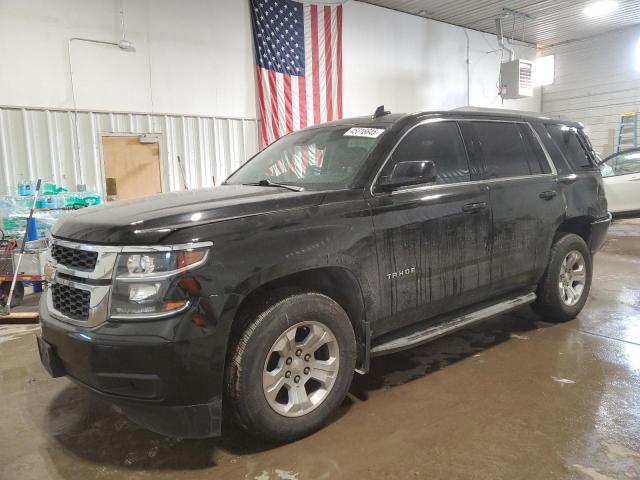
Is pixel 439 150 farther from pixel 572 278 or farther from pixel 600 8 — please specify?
pixel 600 8

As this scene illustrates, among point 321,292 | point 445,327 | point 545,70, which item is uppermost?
point 545,70

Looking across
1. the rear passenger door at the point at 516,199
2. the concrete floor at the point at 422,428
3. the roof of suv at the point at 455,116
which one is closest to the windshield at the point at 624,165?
the roof of suv at the point at 455,116

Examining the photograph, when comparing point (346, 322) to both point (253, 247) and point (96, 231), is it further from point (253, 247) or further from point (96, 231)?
point (96, 231)

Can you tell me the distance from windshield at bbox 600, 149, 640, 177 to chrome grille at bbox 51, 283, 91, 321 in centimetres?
950

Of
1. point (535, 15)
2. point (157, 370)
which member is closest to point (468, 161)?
point (157, 370)

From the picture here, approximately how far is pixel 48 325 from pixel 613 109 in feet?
56.1

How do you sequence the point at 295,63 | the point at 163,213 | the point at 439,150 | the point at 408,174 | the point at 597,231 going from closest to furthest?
the point at 163,213
the point at 408,174
the point at 439,150
the point at 597,231
the point at 295,63

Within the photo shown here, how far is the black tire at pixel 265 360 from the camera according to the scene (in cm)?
221

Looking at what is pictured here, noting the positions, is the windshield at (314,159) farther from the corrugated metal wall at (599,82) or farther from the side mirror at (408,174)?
the corrugated metal wall at (599,82)

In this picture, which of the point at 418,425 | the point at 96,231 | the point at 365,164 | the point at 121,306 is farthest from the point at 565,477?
the point at 96,231

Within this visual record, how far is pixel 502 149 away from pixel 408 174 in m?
1.29

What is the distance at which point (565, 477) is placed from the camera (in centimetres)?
211

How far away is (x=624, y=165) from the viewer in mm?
9227

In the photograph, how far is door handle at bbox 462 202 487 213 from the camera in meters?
3.18
